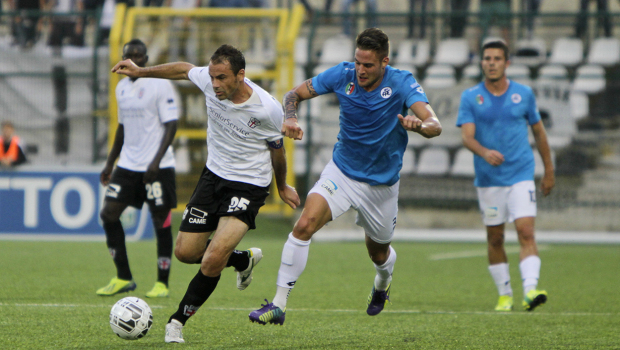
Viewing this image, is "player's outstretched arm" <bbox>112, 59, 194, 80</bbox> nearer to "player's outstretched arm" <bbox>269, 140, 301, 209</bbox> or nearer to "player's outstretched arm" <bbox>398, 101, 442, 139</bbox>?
"player's outstretched arm" <bbox>269, 140, 301, 209</bbox>

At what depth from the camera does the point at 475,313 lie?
632 centimetres

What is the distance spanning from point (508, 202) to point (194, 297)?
3049 millimetres

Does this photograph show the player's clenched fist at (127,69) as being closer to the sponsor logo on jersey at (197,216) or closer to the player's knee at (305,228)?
the sponsor logo on jersey at (197,216)

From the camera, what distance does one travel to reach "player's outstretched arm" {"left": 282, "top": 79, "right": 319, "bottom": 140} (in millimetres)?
4508

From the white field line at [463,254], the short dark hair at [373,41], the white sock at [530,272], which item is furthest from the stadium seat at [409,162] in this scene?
the short dark hair at [373,41]

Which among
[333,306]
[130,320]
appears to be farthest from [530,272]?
[130,320]

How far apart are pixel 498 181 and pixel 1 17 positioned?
10843mm

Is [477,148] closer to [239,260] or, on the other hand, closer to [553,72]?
[239,260]

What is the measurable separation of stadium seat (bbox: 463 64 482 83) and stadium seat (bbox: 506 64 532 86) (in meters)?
0.50

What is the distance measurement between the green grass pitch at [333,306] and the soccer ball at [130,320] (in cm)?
8

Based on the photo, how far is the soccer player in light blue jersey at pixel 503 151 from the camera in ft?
21.4

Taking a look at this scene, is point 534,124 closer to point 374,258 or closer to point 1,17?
point 374,258

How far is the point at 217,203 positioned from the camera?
5.09m

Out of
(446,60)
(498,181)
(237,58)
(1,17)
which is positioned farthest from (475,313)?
(1,17)
